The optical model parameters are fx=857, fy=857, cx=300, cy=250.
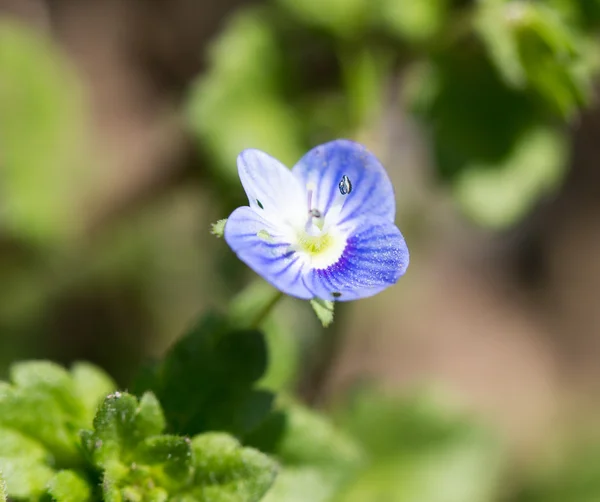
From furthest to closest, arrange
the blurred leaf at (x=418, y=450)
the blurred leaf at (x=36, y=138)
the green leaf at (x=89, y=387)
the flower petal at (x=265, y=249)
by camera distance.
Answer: the blurred leaf at (x=36, y=138) → the blurred leaf at (x=418, y=450) → the green leaf at (x=89, y=387) → the flower petal at (x=265, y=249)

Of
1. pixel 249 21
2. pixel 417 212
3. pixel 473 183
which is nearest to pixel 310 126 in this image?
pixel 249 21

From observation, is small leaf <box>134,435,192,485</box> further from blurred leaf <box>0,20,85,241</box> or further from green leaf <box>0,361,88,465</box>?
blurred leaf <box>0,20,85,241</box>

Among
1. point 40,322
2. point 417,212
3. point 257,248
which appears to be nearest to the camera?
point 257,248

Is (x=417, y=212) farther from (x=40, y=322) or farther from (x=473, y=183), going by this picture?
(x=40, y=322)

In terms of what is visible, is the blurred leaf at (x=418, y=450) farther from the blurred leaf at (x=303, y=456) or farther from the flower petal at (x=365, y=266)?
the flower petal at (x=365, y=266)

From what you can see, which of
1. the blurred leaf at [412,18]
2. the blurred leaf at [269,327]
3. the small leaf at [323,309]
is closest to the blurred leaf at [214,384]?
the blurred leaf at [269,327]

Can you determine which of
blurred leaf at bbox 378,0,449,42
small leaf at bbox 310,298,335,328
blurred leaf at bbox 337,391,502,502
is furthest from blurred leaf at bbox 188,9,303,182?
small leaf at bbox 310,298,335,328
